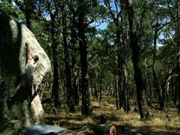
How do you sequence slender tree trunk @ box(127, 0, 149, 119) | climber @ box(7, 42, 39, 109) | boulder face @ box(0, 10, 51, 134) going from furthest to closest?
slender tree trunk @ box(127, 0, 149, 119) → climber @ box(7, 42, 39, 109) → boulder face @ box(0, 10, 51, 134)

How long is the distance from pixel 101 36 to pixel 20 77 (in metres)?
13.2

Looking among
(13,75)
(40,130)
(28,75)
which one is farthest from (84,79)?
(40,130)

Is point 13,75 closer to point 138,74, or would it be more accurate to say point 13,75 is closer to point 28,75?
point 28,75

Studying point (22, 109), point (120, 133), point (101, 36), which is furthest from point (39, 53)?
point (101, 36)

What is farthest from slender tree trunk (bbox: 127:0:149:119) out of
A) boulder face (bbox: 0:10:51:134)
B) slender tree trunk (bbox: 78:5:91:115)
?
boulder face (bbox: 0:10:51:134)

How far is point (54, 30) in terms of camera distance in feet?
49.8

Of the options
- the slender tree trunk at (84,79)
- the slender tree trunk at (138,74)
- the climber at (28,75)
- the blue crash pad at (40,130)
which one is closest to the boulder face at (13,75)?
the climber at (28,75)

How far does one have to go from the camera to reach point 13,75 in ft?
24.8

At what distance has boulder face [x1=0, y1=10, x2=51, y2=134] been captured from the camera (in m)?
7.20

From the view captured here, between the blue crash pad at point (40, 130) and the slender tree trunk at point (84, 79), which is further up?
the slender tree trunk at point (84, 79)

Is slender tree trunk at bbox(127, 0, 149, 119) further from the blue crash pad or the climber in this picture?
the climber

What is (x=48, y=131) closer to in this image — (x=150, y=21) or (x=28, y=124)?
(x=28, y=124)

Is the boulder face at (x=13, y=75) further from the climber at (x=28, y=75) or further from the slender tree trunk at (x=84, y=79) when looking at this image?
the slender tree trunk at (x=84, y=79)

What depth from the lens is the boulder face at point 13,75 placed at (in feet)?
23.6
